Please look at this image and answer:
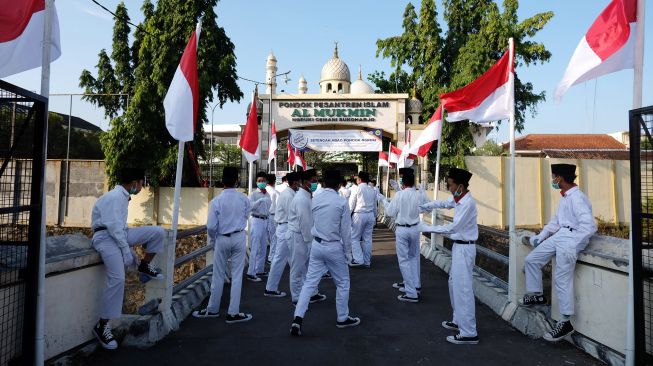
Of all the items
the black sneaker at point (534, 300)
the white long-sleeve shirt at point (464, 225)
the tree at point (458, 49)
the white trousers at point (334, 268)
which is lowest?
the black sneaker at point (534, 300)

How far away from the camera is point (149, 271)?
4.90 m

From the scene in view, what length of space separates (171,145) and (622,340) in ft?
57.5

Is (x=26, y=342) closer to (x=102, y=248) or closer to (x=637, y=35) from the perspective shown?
(x=102, y=248)

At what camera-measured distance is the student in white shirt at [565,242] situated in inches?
183

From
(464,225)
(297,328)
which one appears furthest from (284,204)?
(464,225)

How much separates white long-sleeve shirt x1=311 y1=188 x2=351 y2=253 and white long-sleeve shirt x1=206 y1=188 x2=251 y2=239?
0.99 meters

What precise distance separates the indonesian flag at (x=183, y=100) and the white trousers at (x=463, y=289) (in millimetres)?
3519

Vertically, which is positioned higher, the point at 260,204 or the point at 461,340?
the point at 260,204

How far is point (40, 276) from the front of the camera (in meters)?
3.44

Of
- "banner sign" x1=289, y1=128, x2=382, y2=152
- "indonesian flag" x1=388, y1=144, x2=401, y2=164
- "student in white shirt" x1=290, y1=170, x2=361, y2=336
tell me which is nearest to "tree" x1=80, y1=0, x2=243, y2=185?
"banner sign" x1=289, y1=128, x2=382, y2=152

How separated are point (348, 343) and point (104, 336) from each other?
2.53 metres

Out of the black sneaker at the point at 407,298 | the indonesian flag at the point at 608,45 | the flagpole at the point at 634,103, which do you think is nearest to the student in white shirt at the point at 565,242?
the flagpole at the point at 634,103

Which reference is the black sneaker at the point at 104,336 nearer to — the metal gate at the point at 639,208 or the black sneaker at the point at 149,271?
the black sneaker at the point at 149,271

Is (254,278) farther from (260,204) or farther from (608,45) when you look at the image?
(608,45)
